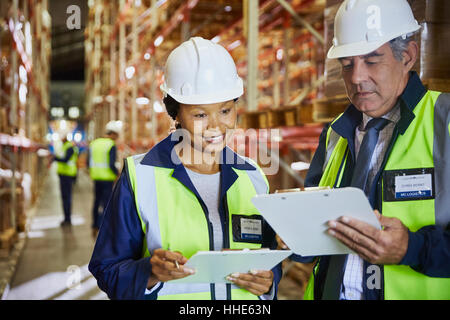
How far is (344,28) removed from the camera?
2.09 metres

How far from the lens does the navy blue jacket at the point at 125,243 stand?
192 cm

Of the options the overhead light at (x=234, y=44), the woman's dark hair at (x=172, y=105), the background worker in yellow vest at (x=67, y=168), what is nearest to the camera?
the woman's dark hair at (x=172, y=105)

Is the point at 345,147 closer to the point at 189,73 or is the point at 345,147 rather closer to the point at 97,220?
the point at 189,73

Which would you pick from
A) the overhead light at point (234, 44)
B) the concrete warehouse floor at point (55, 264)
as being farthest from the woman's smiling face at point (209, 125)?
the overhead light at point (234, 44)

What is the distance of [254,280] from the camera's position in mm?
1897

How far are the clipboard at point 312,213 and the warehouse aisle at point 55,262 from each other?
3482mm

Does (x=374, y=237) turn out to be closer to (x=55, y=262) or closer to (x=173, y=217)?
(x=173, y=217)

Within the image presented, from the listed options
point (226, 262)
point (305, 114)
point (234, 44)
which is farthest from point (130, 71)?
point (226, 262)

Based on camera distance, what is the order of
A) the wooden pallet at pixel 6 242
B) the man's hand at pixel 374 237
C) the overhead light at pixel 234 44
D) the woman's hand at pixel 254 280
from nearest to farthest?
1. the man's hand at pixel 374 237
2. the woman's hand at pixel 254 280
3. the wooden pallet at pixel 6 242
4. the overhead light at pixel 234 44

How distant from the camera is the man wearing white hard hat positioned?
5.83 feet

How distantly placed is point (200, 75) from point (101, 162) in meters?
7.17

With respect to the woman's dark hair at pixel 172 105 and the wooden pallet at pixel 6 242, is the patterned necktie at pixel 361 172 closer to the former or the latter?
the woman's dark hair at pixel 172 105
